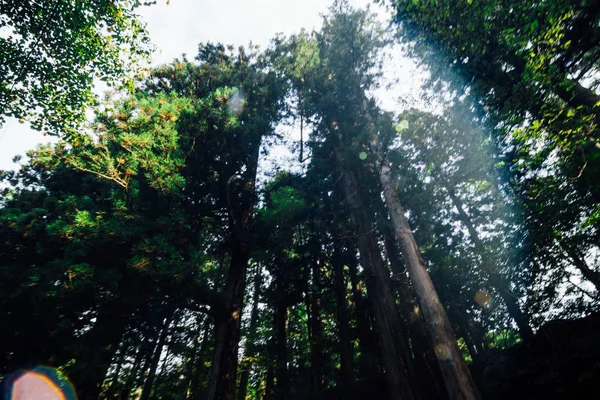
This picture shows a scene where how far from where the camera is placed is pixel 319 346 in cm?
1245

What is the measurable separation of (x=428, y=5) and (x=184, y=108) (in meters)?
7.25

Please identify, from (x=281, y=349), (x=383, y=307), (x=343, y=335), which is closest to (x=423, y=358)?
(x=343, y=335)

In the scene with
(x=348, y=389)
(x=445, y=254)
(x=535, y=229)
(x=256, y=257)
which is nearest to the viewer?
(x=535, y=229)

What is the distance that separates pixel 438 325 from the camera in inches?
194

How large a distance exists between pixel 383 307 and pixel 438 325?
3237 millimetres

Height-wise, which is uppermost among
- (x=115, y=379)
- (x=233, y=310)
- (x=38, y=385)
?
(x=233, y=310)

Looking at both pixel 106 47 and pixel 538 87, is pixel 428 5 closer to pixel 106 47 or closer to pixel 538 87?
pixel 538 87

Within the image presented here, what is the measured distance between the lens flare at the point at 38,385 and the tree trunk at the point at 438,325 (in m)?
10.2

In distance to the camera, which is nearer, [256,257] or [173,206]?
[173,206]

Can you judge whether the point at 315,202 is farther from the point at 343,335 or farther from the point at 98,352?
the point at 98,352

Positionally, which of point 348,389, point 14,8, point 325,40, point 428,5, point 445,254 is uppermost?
point 325,40

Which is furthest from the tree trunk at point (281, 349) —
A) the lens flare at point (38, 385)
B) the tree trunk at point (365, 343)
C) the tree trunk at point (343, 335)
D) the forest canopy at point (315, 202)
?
the lens flare at point (38, 385)

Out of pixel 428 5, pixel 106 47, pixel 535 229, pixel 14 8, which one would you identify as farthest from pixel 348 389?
pixel 14 8

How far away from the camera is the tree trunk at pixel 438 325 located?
4285 mm
